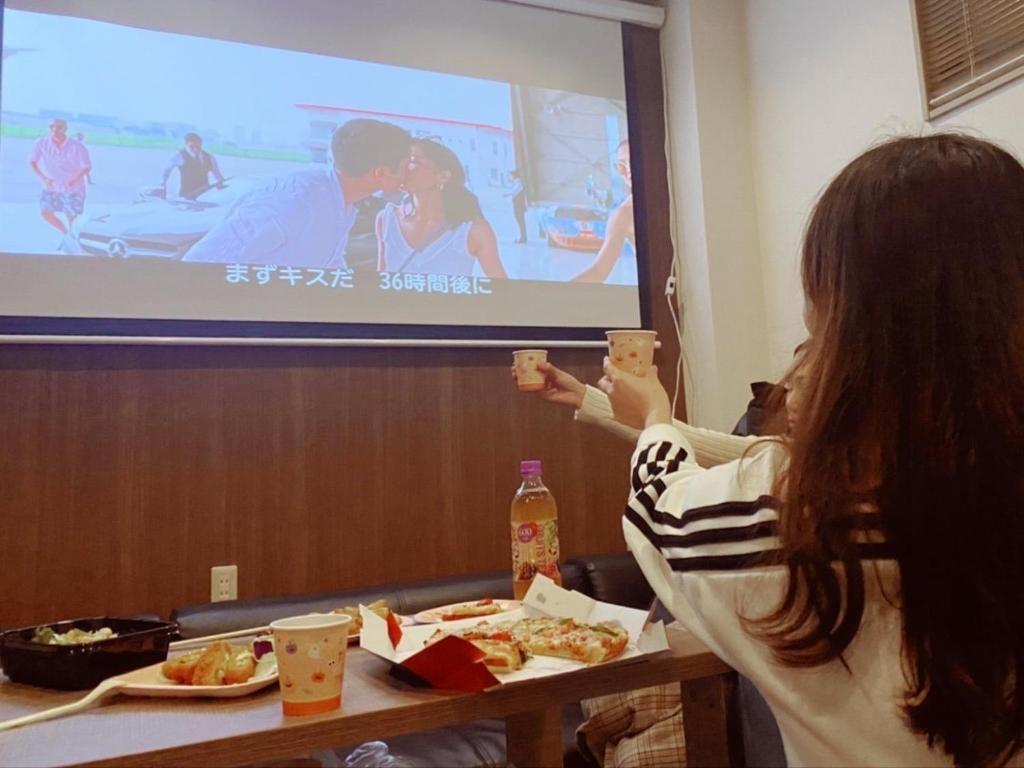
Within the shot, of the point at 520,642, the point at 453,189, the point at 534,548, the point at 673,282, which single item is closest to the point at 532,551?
the point at 534,548

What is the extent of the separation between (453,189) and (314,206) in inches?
19.6

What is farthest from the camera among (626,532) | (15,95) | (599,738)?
(15,95)

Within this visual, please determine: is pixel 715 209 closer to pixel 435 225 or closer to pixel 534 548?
pixel 435 225

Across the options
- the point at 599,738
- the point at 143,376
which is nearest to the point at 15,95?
the point at 143,376

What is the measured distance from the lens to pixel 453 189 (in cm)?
268

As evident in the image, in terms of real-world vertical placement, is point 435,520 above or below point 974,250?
below

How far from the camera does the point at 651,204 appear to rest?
9.99 ft

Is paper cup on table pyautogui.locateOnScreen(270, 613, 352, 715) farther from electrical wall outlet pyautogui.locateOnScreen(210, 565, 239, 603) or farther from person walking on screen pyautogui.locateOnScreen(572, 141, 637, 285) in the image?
person walking on screen pyautogui.locateOnScreen(572, 141, 637, 285)

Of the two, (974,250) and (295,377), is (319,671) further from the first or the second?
(295,377)

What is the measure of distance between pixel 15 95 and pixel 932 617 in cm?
255

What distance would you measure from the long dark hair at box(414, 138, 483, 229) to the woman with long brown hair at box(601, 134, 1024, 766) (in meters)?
1.96

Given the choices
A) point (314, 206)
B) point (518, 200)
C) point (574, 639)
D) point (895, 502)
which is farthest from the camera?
point (518, 200)

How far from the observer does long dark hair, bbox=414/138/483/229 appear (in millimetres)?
2658

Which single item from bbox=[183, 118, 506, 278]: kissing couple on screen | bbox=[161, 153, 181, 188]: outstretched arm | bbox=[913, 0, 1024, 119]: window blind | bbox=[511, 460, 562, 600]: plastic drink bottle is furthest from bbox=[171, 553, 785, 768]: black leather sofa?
bbox=[913, 0, 1024, 119]: window blind
